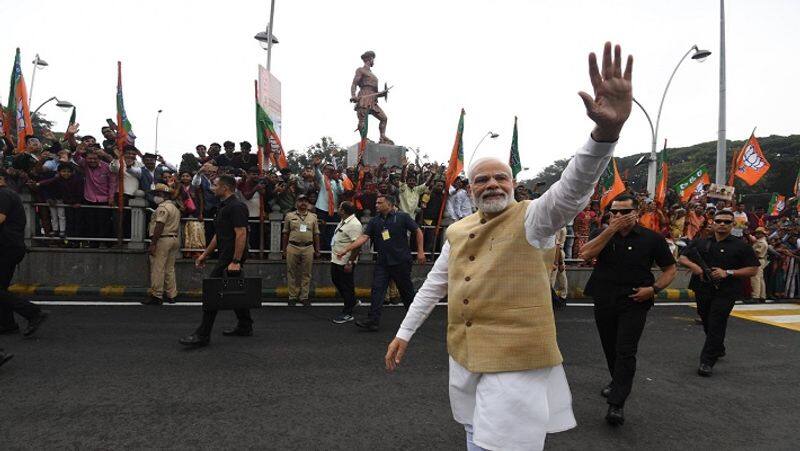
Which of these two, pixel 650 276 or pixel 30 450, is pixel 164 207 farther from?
pixel 650 276

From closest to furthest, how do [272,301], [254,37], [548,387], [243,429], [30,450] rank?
[548,387] → [30,450] → [243,429] → [272,301] → [254,37]

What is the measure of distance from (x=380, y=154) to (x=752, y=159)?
10670 millimetres

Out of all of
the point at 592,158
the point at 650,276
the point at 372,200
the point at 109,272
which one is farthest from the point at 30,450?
the point at 372,200

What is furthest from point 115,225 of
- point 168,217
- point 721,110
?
point 721,110

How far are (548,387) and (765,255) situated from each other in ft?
40.7

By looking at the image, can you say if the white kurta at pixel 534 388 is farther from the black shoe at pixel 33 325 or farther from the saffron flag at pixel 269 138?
the saffron flag at pixel 269 138

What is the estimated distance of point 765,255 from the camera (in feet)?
38.2

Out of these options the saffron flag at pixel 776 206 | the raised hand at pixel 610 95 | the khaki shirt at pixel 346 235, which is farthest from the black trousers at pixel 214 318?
the saffron flag at pixel 776 206

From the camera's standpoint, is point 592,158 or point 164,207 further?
point 164,207

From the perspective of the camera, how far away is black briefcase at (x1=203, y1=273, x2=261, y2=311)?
5285mm

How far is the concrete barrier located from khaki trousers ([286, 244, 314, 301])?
0.72 m

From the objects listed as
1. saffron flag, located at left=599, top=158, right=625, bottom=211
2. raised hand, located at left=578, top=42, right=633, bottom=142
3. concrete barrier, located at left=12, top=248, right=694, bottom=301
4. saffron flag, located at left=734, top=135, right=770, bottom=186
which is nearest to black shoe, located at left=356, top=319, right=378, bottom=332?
concrete barrier, located at left=12, top=248, right=694, bottom=301

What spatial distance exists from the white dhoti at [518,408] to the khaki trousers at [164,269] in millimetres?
6891

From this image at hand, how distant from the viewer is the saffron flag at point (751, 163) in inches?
545
